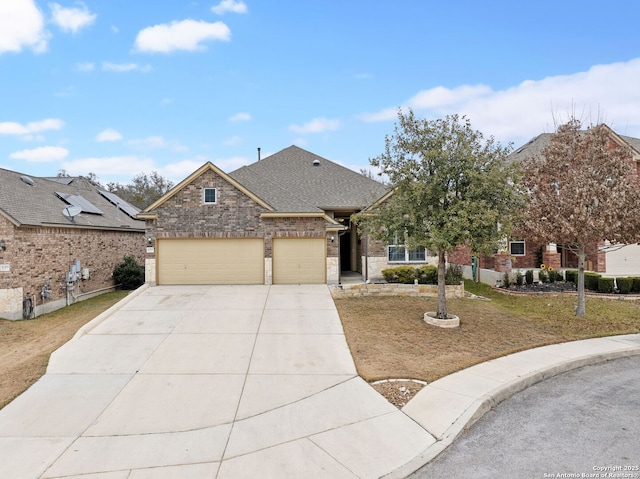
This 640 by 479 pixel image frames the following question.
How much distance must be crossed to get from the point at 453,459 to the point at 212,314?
8.31m

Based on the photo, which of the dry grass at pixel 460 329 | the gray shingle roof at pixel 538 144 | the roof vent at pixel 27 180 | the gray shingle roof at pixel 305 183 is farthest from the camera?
the gray shingle roof at pixel 538 144

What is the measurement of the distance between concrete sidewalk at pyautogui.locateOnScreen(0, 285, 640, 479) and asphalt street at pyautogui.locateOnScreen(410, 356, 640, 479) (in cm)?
23

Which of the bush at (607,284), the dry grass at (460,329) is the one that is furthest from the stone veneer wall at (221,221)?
the bush at (607,284)

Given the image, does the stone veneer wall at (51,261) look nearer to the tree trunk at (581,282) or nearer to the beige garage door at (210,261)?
the beige garage door at (210,261)

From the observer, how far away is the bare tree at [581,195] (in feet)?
34.6

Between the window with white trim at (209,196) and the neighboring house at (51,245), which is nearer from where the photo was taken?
the neighboring house at (51,245)

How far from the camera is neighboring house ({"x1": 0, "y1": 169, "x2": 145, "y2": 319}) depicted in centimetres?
1333

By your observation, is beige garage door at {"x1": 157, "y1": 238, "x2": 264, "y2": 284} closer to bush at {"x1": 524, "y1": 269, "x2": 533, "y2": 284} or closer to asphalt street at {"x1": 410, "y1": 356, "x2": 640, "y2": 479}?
asphalt street at {"x1": 410, "y1": 356, "x2": 640, "y2": 479}

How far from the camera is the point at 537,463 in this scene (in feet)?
13.9

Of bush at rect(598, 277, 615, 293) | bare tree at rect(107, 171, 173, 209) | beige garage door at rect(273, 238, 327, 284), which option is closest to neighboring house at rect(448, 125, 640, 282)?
bush at rect(598, 277, 615, 293)

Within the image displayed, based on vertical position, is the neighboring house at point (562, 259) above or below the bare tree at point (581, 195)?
below

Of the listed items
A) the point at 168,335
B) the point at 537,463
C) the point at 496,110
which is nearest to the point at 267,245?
the point at 168,335

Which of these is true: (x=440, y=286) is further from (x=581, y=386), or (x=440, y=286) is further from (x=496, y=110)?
(x=496, y=110)

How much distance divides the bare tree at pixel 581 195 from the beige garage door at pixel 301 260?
25.4ft
